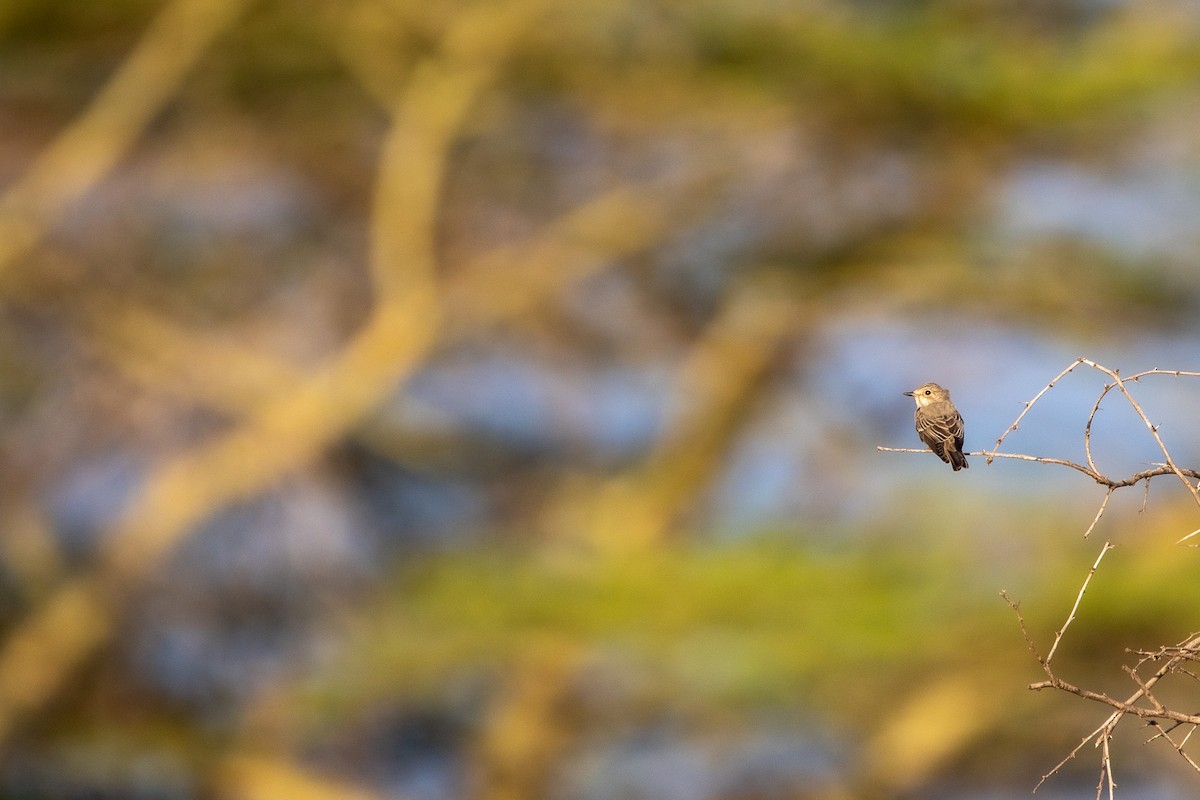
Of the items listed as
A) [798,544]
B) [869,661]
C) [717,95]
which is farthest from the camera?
[717,95]

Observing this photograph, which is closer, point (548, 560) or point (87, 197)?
point (548, 560)

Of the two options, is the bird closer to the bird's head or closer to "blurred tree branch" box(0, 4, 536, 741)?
the bird's head

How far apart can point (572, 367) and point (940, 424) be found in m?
5.93

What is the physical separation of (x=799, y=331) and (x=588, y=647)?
7.55 feet

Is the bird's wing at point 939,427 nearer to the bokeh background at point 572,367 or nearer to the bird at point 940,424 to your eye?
the bird at point 940,424

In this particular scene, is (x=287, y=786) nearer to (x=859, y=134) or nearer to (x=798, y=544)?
(x=798, y=544)

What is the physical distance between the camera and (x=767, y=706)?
5281 mm

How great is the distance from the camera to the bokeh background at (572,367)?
207 inches

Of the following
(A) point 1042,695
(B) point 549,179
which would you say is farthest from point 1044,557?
(B) point 549,179

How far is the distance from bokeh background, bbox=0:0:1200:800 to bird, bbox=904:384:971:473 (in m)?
3.15

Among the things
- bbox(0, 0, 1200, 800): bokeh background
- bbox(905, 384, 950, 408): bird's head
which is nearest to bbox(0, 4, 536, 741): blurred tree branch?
bbox(0, 0, 1200, 800): bokeh background

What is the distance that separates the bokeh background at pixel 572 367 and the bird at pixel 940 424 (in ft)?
10.3

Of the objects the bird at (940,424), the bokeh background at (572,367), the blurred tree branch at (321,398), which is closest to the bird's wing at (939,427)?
the bird at (940,424)

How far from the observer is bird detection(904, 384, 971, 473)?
1609 mm
